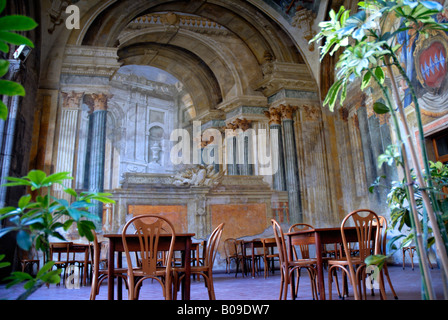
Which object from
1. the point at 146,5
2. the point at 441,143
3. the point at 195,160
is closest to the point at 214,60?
the point at 146,5

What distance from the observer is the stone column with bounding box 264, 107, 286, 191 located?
10656 mm

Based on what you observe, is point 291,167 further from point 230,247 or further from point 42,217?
point 42,217

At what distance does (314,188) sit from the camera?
10297mm

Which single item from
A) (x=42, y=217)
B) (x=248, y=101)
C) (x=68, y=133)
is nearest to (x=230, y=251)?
(x=68, y=133)

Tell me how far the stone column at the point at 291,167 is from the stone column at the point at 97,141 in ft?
15.9

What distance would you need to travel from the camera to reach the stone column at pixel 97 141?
8914 mm

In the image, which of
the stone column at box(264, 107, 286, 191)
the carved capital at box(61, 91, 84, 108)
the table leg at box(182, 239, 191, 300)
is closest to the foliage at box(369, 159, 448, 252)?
the table leg at box(182, 239, 191, 300)

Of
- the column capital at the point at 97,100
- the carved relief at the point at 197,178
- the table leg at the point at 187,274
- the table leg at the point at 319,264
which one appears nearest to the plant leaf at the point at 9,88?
the table leg at the point at 187,274

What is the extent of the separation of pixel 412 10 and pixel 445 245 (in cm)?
139

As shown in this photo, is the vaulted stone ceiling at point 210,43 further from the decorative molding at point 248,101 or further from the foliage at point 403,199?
the foliage at point 403,199

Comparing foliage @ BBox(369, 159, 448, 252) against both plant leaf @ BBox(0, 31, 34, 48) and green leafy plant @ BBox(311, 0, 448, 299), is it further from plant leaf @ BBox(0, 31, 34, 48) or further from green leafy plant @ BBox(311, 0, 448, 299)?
plant leaf @ BBox(0, 31, 34, 48)

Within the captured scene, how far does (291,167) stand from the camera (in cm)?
1057

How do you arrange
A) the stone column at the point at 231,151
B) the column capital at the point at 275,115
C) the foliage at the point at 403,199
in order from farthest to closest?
the stone column at the point at 231,151 < the column capital at the point at 275,115 < the foliage at the point at 403,199
